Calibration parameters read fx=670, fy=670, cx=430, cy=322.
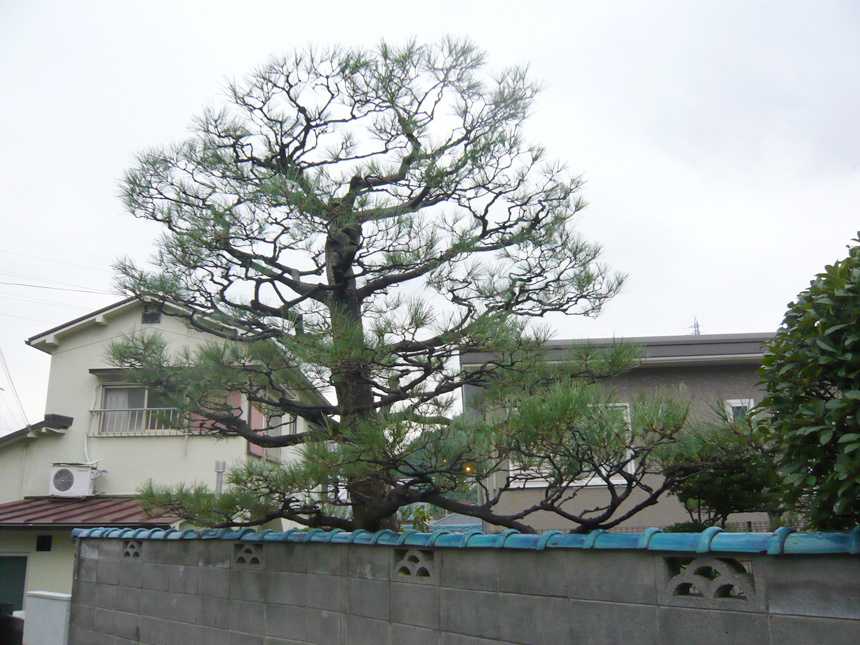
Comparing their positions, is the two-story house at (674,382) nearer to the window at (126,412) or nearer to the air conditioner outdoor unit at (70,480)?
the window at (126,412)

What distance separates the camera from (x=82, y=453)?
10.3m

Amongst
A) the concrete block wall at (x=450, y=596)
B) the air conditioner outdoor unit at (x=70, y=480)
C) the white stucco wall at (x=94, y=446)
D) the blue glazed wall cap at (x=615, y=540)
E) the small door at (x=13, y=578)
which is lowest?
the small door at (x=13, y=578)

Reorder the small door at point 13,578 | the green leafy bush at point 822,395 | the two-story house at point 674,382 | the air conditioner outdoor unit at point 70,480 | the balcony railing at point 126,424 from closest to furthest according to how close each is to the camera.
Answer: the green leafy bush at point 822,395 < the two-story house at point 674,382 < the small door at point 13,578 < the air conditioner outdoor unit at point 70,480 < the balcony railing at point 126,424

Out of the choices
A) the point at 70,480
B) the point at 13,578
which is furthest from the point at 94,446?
the point at 13,578

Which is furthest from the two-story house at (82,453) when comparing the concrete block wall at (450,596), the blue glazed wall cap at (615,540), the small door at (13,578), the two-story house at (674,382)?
the blue glazed wall cap at (615,540)

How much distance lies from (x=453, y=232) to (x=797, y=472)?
265 centimetres

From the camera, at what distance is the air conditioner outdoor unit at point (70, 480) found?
384 inches

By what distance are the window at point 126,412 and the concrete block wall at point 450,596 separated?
4851 millimetres

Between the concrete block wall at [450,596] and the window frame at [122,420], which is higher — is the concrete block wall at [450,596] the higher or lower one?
the lower one

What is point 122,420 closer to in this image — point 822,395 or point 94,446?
point 94,446

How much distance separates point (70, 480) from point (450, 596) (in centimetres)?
851

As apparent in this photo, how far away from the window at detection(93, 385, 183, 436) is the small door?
205 centimetres

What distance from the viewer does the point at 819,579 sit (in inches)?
81.1

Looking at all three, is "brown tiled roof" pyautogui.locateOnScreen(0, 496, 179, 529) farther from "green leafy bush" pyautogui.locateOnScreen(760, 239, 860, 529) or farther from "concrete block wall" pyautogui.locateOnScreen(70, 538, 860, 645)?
"green leafy bush" pyautogui.locateOnScreen(760, 239, 860, 529)
